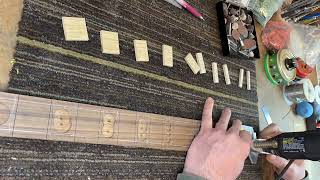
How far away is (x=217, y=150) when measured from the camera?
89cm

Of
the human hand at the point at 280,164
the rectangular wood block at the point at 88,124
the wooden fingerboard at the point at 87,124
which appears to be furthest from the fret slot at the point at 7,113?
the human hand at the point at 280,164

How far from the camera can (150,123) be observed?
0.80 m

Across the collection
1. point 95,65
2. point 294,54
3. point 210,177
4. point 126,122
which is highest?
point 294,54

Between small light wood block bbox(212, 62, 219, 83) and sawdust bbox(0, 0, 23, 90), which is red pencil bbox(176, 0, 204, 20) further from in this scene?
sawdust bbox(0, 0, 23, 90)

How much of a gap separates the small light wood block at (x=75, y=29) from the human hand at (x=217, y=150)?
14.5 inches

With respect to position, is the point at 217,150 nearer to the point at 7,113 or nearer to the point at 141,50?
the point at 141,50

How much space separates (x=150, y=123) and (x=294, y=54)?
0.86m

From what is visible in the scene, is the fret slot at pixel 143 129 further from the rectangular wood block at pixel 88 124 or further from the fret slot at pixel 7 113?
the fret slot at pixel 7 113

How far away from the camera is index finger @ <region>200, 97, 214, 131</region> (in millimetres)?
924

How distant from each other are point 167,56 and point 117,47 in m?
0.15

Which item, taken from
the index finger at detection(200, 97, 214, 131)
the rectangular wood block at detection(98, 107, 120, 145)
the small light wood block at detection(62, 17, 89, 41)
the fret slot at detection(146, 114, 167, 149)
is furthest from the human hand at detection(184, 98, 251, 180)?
the small light wood block at detection(62, 17, 89, 41)

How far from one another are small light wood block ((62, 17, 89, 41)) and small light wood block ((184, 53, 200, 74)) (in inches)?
12.1

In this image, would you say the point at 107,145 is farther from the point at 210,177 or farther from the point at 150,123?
the point at 210,177

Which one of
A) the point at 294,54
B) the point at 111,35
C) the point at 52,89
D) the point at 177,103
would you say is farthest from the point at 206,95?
the point at 294,54
